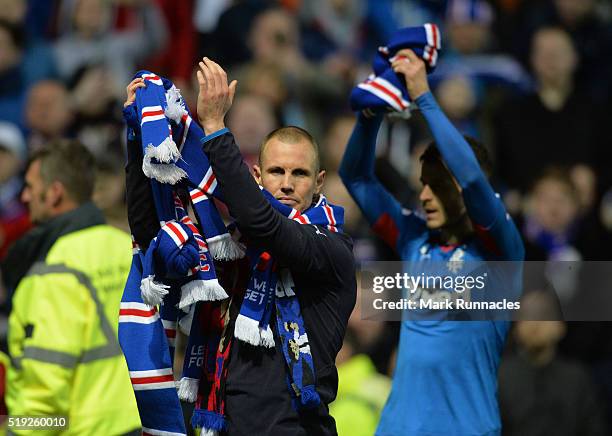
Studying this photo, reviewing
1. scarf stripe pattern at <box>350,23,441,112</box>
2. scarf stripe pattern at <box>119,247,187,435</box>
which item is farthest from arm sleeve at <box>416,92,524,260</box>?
scarf stripe pattern at <box>119,247,187,435</box>

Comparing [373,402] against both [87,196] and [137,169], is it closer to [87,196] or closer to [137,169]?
[87,196]

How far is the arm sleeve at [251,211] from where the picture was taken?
160 inches

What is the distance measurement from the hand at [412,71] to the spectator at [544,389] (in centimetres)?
219

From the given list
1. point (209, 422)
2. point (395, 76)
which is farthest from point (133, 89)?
point (395, 76)

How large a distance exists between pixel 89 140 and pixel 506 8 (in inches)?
148

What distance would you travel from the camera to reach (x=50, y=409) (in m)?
5.44

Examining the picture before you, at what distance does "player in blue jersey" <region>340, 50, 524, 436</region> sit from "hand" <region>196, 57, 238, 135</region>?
Result: 1.31m

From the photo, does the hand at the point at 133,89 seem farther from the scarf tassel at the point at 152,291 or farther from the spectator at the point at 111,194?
the spectator at the point at 111,194

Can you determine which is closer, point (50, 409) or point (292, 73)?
point (50, 409)

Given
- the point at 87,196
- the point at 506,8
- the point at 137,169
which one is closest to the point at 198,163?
the point at 137,169

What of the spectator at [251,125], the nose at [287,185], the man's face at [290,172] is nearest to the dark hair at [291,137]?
the man's face at [290,172]

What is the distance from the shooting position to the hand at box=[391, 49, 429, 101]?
5.19 m

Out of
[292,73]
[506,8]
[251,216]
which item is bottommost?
[251,216]

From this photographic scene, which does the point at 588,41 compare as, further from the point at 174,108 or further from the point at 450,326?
the point at 174,108
